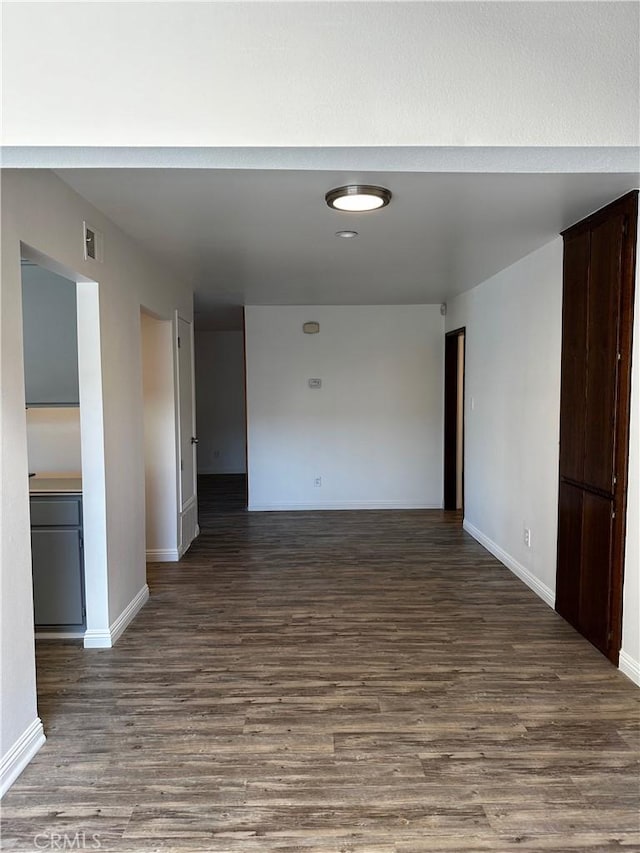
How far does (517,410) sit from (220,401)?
603 cm

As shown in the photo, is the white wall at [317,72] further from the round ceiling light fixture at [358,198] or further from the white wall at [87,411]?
the round ceiling light fixture at [358,198]

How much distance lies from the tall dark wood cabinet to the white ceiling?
0.25 metres

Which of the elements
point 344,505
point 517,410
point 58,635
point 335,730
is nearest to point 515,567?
point 517,410

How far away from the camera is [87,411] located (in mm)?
2992

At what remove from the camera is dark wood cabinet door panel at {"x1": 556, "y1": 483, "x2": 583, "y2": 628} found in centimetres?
325

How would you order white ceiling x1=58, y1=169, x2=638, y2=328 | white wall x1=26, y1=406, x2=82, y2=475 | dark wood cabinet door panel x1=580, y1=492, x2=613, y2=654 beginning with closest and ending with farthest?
white ceiling x1=58, y1=169, x2=638, y2=328 → dark wood cabinet door panel x1=580, y1=492, x2=613, y2=654 → white wall x1=26, y1=406, x2=82, y2=475

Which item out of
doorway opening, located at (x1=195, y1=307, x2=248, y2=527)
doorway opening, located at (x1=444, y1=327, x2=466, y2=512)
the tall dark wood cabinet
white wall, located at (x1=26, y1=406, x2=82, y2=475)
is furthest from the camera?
doorway opening, located at (x1=195, y1=307, x2=248, y2=527)

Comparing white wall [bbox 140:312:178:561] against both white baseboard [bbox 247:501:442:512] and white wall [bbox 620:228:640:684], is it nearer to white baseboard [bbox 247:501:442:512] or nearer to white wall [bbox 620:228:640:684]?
white baseboard [bbox 247:501:442:512]

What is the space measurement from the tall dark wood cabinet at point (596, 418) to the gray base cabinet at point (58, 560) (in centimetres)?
288

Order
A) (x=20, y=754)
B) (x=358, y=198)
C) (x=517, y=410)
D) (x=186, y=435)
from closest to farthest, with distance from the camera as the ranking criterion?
1. (x=20, y=754)
2. (x=358, y=198)
3. (x=517, y=410)
4. (x=186, y=435)

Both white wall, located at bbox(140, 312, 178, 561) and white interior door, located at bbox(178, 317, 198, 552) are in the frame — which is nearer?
white wall, located at bbox(140, 312, 178, 561)

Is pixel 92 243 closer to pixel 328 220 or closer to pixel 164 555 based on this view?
pixel 328 220

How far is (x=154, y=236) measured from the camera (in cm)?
339

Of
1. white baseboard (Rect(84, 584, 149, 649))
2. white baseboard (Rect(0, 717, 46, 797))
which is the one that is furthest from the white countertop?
white baseboard (Rect(0, 717, 46, 797))
